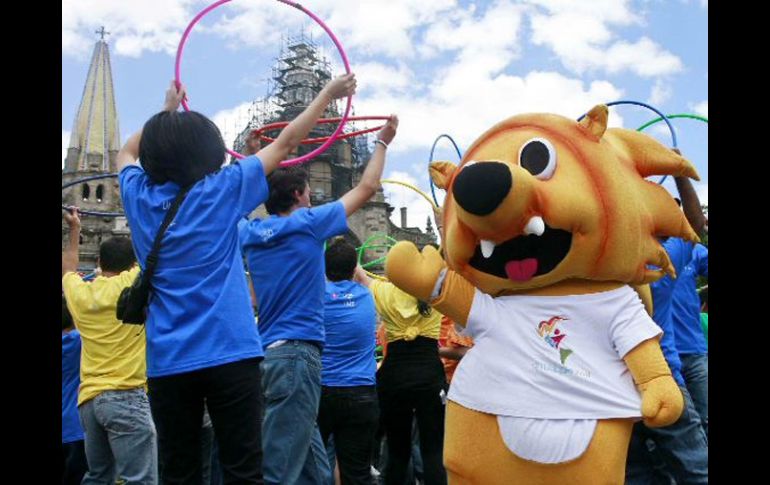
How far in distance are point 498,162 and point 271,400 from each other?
1896 mm

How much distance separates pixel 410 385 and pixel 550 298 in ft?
9.47

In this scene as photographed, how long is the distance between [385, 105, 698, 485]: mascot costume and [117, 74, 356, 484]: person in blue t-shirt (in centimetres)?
84

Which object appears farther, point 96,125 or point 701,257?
point 96,125

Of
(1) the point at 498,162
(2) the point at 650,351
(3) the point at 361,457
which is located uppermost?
(1) the point at 498,162

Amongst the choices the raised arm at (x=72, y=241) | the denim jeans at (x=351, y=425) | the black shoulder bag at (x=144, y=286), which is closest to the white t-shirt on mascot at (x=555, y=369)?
the black shoulder bag at (x=144, y=286)

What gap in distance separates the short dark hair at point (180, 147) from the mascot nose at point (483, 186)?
116 cm

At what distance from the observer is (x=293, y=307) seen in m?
4.38

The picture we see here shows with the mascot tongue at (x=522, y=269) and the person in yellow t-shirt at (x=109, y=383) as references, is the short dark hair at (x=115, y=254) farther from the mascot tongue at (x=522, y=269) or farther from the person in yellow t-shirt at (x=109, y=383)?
the mascot tongue at (x=522, y=269)

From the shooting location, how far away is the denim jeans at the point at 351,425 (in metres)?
5.64

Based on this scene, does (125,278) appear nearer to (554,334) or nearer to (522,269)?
(522,269)

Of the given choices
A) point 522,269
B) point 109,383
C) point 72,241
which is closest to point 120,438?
point 109,383

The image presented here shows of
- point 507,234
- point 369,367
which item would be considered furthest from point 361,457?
point 507,234

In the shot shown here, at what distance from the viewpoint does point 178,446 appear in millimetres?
3330
